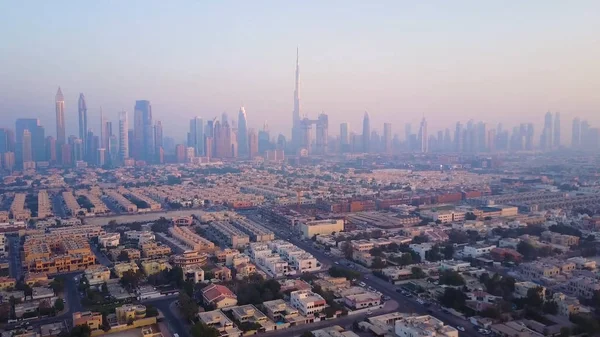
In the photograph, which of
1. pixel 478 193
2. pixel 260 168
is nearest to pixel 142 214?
pixel 478 193

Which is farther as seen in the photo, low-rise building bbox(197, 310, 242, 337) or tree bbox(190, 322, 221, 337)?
low-rise building bbox(197, 310, 242, 337)

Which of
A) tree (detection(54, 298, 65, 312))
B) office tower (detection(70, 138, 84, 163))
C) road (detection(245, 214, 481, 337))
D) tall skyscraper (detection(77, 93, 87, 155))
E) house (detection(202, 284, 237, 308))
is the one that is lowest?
road (detection(245, 214, 481, 337))

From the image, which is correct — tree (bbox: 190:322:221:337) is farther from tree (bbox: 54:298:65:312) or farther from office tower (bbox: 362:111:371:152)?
office tower (bbox: 362:111:371:152)

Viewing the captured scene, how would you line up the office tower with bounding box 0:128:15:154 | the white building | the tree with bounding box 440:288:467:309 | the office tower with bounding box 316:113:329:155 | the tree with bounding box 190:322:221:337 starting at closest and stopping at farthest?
the tree with bounding box 190:322:221:337 < the white building < the tree with bounding box 440:288:467:309 < the office tower with bounding box 0:128:15:154 < the office tower with bounding box 316:113:329:155

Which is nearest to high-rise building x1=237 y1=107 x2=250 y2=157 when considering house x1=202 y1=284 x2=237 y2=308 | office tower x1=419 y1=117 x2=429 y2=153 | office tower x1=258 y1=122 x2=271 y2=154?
office tower x1=258 y1=122 x2=271 y2=154

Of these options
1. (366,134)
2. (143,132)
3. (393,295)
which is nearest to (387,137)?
(366,134)

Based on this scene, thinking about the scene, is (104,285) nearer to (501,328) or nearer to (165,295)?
(165,295)
